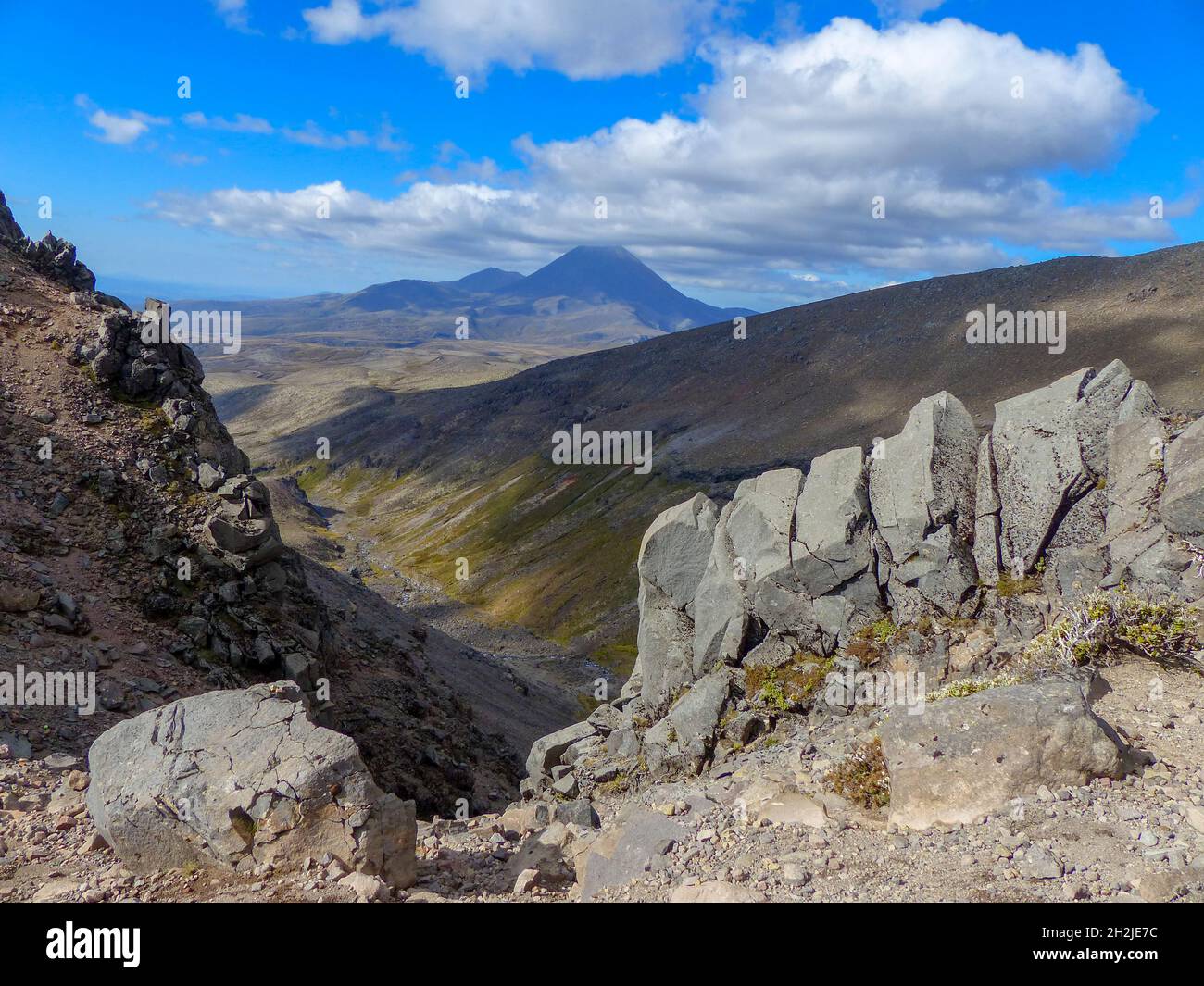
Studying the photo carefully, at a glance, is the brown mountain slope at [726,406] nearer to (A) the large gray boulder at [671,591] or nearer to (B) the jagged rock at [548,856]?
(A) the large gray boulder at [671,591]

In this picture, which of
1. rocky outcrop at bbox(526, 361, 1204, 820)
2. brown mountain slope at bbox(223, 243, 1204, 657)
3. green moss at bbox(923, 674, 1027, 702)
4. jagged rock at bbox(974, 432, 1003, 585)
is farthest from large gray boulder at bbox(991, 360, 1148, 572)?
brown mountain slope at bbox(223, 243, 1204, 657)

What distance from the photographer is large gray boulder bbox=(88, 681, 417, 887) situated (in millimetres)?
12039

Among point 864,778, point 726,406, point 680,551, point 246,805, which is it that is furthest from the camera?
point 726,406

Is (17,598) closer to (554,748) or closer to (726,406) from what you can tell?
(554,748)

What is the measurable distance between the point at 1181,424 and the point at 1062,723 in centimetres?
917

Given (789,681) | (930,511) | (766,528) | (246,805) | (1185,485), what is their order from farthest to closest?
(766,528) → (789,681) → (930,511) → (1185,485) → (246,805)

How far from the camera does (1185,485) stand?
595 inches

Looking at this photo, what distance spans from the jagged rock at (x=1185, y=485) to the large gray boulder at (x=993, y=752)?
5.07 m

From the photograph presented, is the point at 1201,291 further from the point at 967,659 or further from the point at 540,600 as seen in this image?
the point at 967,659

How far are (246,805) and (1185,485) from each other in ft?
61.5

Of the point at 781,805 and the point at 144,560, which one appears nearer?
the point at 781,805

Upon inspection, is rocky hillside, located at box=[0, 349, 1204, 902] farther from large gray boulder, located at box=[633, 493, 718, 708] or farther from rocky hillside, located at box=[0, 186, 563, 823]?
rocky hillside, located at box=[0, 186, 563, 823]

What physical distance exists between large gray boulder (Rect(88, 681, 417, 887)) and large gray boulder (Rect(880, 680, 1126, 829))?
8.61 meters

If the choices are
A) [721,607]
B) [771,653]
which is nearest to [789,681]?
[771,653]
